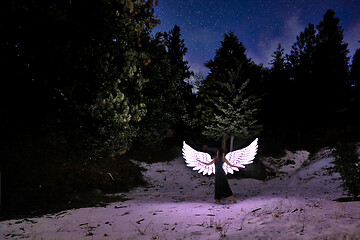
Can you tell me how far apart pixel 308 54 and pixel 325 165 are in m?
25.0

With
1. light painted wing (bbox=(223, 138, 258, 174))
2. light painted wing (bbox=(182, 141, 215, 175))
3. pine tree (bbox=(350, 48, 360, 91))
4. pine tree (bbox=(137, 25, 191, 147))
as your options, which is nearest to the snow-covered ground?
light painted wing (bbox=(223, 138, 258, 174))

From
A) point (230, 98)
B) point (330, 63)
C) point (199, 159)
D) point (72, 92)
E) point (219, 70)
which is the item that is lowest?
point (199, 159)

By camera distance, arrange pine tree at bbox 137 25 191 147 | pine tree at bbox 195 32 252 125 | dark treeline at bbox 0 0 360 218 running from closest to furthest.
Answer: dark treeline at bbox 0 0 360 218 → pine tree at bbox 137 25 191 147 → pine tree at bbox 195 32 252 125

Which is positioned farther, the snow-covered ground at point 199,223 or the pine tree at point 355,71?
the pine tree at point 355,71

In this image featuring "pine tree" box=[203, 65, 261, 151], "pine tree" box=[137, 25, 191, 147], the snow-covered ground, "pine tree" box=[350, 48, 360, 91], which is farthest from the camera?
"pine tree" box=[350, 48, 360, 91]

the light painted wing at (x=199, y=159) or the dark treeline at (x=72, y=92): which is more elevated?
the dark treeline at (x=72, y=92)

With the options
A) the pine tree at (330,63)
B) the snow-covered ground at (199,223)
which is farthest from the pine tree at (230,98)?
the pine tree at (330,63)

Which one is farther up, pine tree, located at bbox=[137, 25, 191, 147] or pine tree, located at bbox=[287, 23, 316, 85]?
pine tree, located at bbox=[287, 23, 316, 85]

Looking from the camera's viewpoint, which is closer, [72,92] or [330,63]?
[72,92]

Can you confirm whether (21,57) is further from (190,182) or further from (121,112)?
(190,182)

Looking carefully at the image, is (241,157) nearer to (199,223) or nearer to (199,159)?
(199,159)

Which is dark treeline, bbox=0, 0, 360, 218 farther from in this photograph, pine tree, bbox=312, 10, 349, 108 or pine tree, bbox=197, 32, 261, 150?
pine tree, bbox=312, 10, 349, 108

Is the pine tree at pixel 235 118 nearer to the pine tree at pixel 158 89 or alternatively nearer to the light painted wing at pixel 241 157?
the pine tree at pixel 158 89

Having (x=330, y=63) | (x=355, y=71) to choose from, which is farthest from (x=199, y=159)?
(x=355, y=71)
